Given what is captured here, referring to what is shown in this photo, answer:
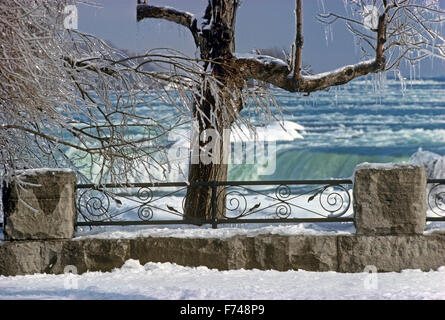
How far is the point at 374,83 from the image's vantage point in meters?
10.4

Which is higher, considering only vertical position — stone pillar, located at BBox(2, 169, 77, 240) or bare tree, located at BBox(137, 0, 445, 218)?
bare tree, located at BBox(137, 0, 445, 218)

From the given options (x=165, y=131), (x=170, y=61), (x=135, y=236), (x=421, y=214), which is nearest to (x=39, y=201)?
(x=135, y=236)

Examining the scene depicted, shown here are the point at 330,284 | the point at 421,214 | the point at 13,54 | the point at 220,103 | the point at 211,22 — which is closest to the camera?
the point at 13,54

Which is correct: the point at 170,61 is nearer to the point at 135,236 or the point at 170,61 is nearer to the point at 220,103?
the point at 220,103

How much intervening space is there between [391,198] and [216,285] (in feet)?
7.24

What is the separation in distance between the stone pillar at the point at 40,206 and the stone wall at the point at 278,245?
11 millimetres

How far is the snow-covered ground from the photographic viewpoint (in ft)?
20.4

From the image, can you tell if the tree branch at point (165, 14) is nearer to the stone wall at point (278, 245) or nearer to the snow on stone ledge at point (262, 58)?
the snow on stone ledge at point (262, 58)

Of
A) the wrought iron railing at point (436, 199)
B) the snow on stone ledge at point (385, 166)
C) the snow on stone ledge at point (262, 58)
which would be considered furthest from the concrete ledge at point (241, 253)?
the snow on stone ledge at point (262, 58)

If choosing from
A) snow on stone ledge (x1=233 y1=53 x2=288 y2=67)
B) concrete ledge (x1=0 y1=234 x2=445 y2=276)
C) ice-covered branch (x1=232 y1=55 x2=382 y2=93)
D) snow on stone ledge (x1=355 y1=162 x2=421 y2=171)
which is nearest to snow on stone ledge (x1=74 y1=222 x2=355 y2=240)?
concrete ledge (x1=0 y1=234 x2=445 y2=276)

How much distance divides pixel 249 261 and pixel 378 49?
458 cm

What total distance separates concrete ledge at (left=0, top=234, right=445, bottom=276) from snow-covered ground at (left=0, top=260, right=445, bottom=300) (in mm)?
111

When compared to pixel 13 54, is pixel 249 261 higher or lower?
lower

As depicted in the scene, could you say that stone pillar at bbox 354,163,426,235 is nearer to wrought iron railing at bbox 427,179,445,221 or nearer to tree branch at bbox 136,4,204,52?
wrought iron railing at bbox 427,179,445,221
